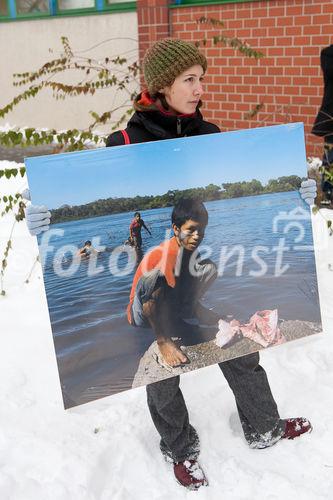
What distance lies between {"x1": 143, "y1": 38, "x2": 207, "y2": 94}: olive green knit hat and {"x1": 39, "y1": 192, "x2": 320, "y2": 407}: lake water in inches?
→ 19.2

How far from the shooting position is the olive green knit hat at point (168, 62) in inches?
79.7

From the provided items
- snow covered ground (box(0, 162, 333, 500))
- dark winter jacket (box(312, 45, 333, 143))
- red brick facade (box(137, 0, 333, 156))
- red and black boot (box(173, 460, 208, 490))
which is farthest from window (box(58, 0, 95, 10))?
red and black boot (box(173, 460, 208, 490))

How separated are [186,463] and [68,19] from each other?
739 centimetres

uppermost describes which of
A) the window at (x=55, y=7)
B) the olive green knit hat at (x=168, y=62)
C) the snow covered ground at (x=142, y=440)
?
the window at (x=55, y=7)

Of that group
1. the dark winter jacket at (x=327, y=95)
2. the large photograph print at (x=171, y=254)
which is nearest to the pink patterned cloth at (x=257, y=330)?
the large photograph print at (x=171, y=254)

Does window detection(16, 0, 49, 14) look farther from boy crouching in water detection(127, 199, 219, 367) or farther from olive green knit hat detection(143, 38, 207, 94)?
boy crouching in water detection(127, 199, 219, 367)

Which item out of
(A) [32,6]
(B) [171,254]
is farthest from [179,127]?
(A) [32,6]

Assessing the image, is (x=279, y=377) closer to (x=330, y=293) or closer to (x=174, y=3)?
(x=330, y=293)

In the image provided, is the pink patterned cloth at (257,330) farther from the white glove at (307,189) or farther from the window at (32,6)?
the window at (32,6)

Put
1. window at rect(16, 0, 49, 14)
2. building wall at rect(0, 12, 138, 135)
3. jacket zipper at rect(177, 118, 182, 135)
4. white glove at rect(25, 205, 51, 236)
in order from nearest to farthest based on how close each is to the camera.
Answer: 1. white glove at rect(25, 205, 51, 236)
2. jacket zipper at rect(177, 118, 182, 135)
3. building wall at rect(0, 12, 138, 135)
4. window at rect(16, 0, 49, 14)

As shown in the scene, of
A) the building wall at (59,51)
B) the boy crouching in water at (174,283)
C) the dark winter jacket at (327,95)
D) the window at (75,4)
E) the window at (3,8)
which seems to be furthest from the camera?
the window at (3,8)

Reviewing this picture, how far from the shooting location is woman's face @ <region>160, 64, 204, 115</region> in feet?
6.69

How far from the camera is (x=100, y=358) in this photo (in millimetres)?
1958

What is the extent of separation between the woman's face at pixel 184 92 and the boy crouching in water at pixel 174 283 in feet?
1.17
